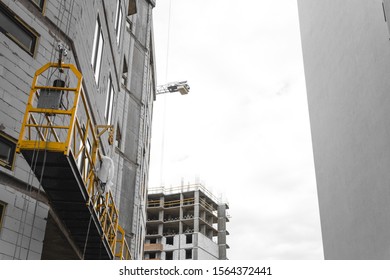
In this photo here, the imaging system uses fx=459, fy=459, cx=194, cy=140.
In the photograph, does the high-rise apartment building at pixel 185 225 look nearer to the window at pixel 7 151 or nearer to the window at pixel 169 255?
the window at pixel 169 255

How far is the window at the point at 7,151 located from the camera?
1010cm

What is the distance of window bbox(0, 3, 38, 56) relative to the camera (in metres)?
10.8

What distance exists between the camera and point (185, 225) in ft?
248

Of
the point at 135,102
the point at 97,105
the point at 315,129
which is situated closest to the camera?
the point at 97,105

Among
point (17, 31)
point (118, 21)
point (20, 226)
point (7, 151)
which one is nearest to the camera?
point (20, 226)

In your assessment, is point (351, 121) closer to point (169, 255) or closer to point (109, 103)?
point (109, 103)

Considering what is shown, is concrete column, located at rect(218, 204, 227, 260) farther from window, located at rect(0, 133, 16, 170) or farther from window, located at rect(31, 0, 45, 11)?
window, located at rect(0, 133, 16, 170)

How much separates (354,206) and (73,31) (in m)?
13.9

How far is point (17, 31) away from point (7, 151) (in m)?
3.00

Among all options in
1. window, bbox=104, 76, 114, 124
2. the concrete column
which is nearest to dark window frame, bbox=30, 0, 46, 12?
window, bbox=104, 76, 114, 124

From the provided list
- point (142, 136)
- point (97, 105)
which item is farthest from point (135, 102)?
point (97, 105)

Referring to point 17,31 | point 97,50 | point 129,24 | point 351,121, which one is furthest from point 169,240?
point 17,31
